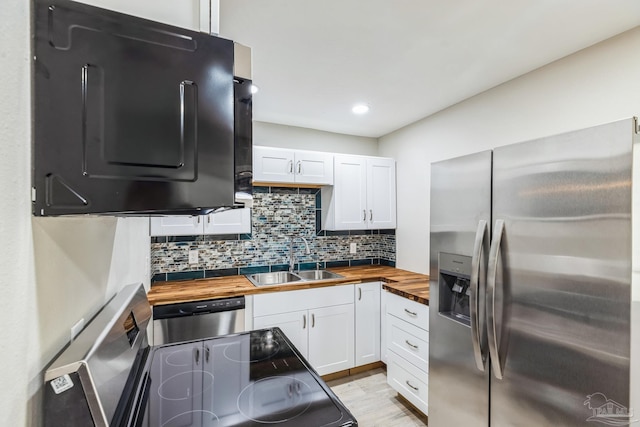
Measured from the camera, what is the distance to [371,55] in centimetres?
185

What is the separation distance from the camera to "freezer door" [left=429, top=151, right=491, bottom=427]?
1534mm

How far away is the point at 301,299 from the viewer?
8.62 ft

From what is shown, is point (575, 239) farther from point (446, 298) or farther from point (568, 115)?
point (568, 115)

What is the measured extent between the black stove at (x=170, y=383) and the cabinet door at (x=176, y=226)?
4.38ft

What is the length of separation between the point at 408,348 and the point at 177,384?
1.80 meters

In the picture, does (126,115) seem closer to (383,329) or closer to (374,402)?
(374,402)

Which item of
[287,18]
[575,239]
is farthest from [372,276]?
[287,18]

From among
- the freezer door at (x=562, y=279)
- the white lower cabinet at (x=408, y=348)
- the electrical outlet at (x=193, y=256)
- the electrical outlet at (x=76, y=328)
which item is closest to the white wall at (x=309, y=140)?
the electrical outlet at (x=193, y=256)

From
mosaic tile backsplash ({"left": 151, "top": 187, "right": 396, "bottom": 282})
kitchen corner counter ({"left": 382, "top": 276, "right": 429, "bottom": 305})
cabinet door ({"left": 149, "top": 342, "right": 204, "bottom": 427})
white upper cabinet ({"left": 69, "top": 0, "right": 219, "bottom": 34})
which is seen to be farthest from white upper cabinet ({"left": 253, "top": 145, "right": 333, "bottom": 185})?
white upper cabinet ({"left": 69, "top": 0, "right": 219, "bottom": 34})

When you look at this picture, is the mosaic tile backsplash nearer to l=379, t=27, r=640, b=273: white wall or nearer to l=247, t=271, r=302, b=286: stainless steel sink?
l=247, t=271, r=302, b=286: stainless steel sink

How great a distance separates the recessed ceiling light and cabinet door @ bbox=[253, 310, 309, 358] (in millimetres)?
1861

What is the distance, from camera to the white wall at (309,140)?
10.4ft

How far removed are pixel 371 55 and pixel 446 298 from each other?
1.56m

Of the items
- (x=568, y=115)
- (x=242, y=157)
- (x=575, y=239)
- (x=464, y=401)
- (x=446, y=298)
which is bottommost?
(x=464, y=401)
